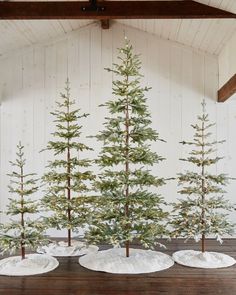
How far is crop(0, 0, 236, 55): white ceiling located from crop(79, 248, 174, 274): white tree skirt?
3531mm

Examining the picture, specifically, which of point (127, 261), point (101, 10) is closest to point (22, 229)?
point (127, 261)

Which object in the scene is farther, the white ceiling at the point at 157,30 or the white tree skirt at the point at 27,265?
the white ceiling at the point at 157,30

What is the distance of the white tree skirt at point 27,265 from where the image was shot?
472 cm

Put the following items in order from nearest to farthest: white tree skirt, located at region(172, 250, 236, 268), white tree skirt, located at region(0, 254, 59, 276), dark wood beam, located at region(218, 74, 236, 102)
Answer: white tree skirt, located at region(0, 254, 59, 276)
white tree skirt, located at region(172, 250, 236, 268)
dark wood beam, located at region(218, 74, 236, 102)

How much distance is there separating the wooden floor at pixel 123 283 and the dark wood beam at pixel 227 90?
2.73 metres

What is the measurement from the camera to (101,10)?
5.59 m

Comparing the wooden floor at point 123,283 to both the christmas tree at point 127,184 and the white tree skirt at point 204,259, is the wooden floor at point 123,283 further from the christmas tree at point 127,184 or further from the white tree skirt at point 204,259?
the christmas tree at point 127,184

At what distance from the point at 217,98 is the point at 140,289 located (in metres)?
4.20

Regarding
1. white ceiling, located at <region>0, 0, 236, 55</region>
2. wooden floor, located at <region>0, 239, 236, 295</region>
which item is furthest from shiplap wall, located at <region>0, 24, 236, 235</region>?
wooden floor, located at <region>0, 239, 236, 295</region>

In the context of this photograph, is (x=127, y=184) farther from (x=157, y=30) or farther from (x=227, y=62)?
(x=157, y=30)

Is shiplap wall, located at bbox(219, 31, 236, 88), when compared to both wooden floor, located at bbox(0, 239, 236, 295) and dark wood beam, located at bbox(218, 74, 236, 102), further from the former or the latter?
wooden floor, located at bbox(0, 239, 236, 295)

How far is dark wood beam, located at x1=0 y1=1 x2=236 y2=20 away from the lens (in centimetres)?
552

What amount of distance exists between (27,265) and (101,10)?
3.65 metres

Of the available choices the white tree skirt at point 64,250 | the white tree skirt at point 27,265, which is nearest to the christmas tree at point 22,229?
the white tree skirt at point 27,265
